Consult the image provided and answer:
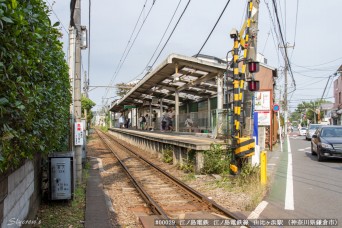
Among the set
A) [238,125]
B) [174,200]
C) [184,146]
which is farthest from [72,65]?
[238,125]

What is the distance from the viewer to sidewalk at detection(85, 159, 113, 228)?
602cm

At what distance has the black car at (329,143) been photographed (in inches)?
533

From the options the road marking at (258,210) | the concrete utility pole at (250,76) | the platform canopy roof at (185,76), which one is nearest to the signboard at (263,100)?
the platform canopy roof at (185,76)

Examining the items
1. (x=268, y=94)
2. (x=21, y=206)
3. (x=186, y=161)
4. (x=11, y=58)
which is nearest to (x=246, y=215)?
(x=21, y=206)

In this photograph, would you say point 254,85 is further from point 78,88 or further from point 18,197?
point 18,197

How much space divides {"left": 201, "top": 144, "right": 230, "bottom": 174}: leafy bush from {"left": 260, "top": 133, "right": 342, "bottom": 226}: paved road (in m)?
1.55

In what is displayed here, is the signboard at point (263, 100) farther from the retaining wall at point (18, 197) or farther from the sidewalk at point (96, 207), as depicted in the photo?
the retaining wall at point (18, 197)

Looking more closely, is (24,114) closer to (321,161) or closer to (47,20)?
(47,20)

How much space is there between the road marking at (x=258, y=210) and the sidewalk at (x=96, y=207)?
2.48 m

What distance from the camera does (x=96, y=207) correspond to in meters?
7.05

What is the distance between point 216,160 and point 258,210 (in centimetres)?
407

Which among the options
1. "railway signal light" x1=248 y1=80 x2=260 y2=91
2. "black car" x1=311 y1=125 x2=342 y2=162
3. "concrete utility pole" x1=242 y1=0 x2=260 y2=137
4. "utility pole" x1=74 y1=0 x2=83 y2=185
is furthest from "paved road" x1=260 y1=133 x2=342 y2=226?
"utility pole" x1=74 y1=0 x2=83 y2=185

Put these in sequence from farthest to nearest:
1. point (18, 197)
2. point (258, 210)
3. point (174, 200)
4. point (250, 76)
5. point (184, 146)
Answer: point (184, 146) < point (250, 76) < point (174, 200) < point (258, 210) < point (18, 197)

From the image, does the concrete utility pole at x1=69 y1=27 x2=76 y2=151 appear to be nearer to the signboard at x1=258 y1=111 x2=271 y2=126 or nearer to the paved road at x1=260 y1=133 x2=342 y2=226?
the paved road at x1=260 y1=133 x2=342 y2=226
